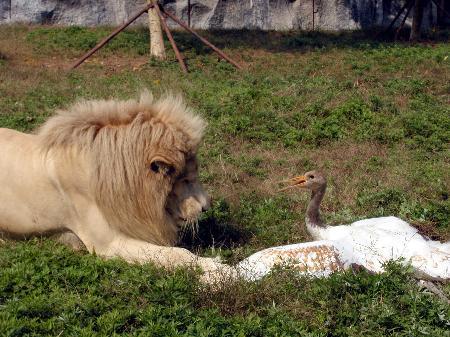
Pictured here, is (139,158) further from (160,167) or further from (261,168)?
(261,168)

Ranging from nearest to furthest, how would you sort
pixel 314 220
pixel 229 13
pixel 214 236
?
pixel 314 220 → pixel 214 236 → pixel 229 13

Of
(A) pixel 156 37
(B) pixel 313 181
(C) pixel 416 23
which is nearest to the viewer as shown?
(B) pixel 313 181

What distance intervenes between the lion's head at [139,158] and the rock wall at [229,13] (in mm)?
17089

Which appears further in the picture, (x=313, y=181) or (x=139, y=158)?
(x=313, y=181)

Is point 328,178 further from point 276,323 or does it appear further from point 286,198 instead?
point 276,323

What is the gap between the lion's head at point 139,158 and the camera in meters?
5.48

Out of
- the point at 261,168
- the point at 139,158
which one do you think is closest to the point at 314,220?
the point at 139,158

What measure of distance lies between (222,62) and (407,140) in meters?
7.36

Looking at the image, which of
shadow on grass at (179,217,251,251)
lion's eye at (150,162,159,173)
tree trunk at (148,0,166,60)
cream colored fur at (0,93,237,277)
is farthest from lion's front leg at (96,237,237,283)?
tree trunk at (148,0,166,60)

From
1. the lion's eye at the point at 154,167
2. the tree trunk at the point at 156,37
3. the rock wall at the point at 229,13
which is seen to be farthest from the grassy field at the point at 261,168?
the rock wall at the point at 229,13

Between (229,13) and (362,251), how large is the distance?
1936 centimetres

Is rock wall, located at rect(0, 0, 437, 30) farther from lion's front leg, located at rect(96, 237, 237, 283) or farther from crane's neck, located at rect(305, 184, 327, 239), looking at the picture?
lion's front leg, located at rect(96, 237, 237, 283)

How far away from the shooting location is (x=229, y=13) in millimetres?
24031

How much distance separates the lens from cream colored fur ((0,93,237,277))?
5.47 meters
